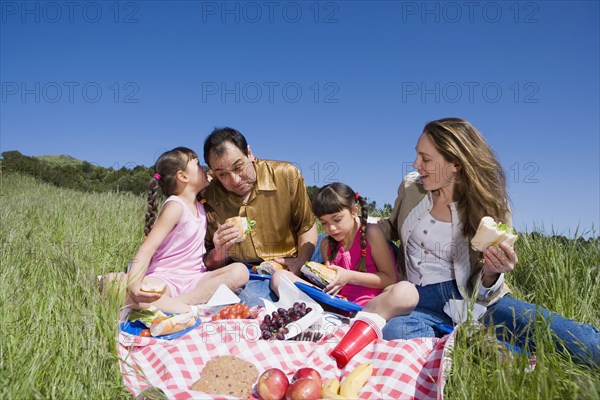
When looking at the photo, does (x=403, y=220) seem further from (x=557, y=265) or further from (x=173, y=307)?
(x=173, y=307)

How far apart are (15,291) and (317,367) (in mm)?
2067

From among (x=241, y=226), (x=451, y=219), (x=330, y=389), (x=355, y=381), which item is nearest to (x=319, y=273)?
(x=241, y=226)

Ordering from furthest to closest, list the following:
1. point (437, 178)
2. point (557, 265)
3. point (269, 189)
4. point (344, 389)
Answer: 1. point (269, 189)
2. point (557, 265)
3. point (437, 178)
4. point (344, 389)

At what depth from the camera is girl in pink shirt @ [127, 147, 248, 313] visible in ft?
13.7

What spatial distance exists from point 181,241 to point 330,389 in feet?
7.44

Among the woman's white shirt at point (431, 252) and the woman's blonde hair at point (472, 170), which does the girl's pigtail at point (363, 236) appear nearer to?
the woman's white shirt at point (431, 252)

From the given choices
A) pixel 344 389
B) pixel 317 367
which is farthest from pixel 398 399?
pixel 317 367

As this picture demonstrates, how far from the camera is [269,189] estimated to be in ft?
15.2

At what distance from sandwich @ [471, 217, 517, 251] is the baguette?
212cm

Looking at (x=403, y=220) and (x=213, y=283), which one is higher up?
(x=403, y=220)

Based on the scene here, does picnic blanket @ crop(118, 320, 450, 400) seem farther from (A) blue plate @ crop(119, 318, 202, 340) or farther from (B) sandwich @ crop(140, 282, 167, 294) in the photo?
(B) sandwich @ crop(140, 282, 167, 294)

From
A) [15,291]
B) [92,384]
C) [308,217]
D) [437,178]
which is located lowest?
[92,384]

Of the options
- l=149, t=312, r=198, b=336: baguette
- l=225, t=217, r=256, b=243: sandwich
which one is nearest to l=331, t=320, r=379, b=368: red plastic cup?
l=149, t=312, r=198, b=336: baguette

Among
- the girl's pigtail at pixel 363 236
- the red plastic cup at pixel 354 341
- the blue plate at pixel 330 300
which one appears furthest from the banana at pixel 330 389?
the girl's pigtail at pixel 363 236
